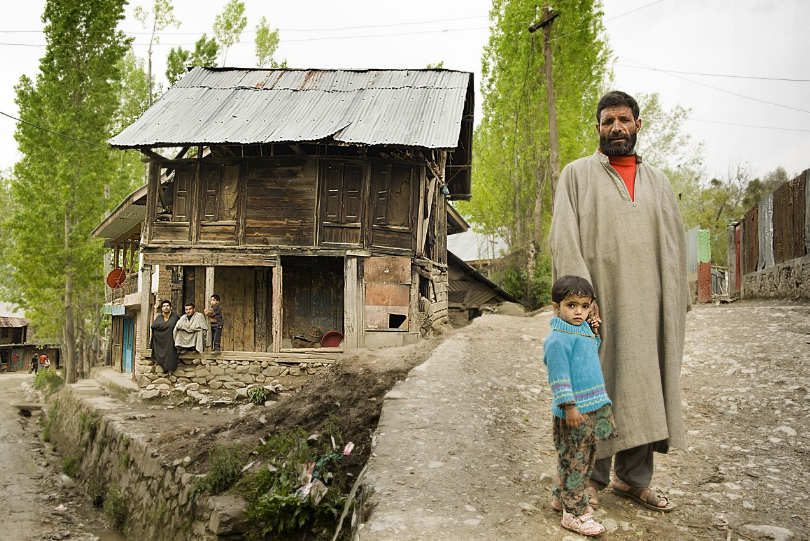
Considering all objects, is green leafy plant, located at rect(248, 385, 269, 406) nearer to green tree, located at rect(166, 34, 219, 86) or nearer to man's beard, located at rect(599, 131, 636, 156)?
man's beard, located at rect(599, 131, 636, 156)

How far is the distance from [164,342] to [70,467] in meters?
3.25

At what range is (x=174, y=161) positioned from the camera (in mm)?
12367

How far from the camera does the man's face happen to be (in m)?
3.54

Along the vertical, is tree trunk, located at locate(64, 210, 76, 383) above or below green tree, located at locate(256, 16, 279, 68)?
below

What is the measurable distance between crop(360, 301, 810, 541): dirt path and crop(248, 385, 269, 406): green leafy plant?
4330 millimetres

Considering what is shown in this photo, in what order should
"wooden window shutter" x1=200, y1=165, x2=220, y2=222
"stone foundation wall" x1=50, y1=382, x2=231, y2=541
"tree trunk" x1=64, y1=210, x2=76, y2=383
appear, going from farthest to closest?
"tree trunk" x1=64, y1=210, x2=76, y2=383 → "wooden window shutter" x1=200, y1=165, x2=220, y2=222 → "stone foundation wall" x1=50, y1=382, x2=231, y2=541

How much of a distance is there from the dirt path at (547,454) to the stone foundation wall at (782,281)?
1819mm

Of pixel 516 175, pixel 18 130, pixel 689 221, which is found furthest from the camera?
pixel 689 221

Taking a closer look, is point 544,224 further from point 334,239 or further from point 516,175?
point 334,239

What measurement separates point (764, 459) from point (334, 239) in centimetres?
892

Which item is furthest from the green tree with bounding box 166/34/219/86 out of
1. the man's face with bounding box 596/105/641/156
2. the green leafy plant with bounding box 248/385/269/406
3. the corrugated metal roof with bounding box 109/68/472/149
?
the man's face with bounding box 596/105/641/156

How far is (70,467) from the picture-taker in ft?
40.4

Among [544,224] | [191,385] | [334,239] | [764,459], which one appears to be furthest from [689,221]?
[764,459]

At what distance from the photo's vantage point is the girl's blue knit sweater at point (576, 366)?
305cm
